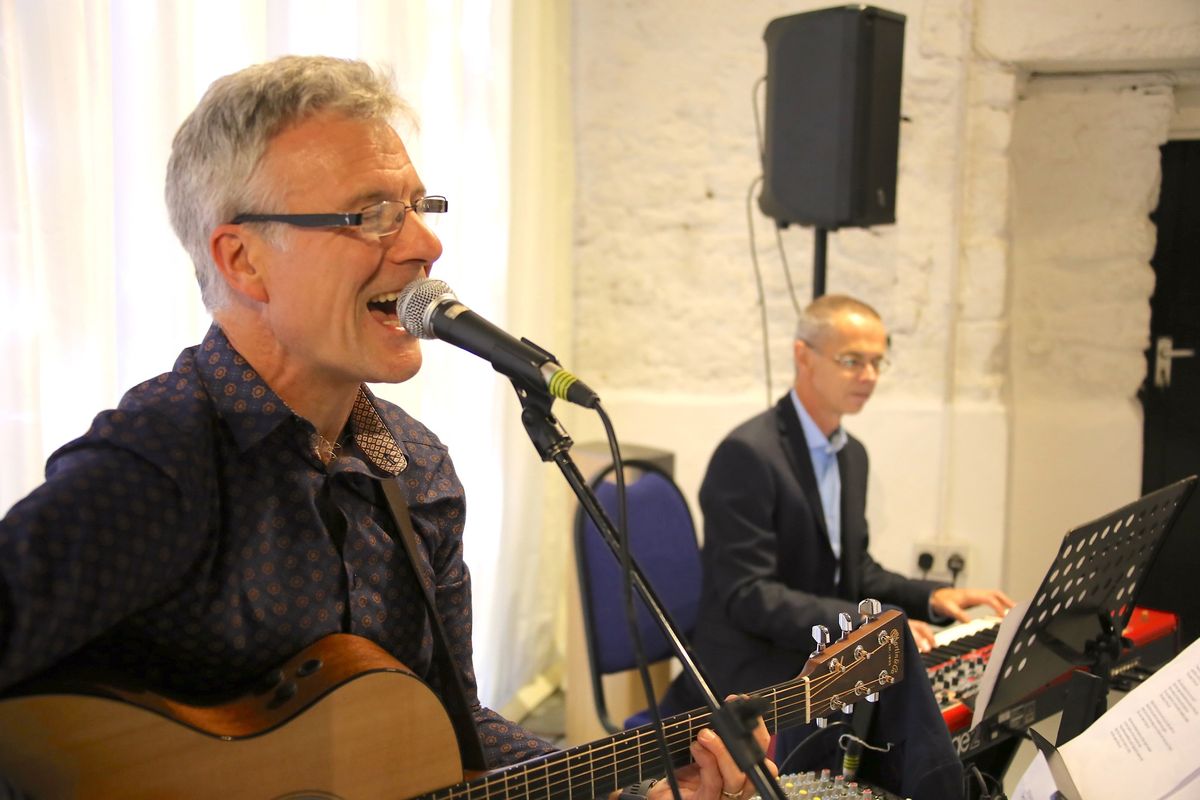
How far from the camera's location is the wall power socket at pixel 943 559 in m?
4.25

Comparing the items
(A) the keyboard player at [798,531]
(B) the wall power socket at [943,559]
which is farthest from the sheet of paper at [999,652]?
(B) the wall power socket at [943,559]

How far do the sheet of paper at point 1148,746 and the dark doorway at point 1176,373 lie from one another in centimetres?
292

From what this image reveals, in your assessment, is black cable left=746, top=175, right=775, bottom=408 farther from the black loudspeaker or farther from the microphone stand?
the microphone stand

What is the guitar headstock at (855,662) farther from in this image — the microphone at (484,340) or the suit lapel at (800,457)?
the suit lapel at (800,457)

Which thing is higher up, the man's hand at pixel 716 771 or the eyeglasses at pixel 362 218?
the eyeglasses at pixel 362 218

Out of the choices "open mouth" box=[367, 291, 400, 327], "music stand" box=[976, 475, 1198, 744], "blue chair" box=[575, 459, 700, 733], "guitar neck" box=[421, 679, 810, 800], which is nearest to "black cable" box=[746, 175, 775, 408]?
"blue chair" box=[575, 459, 700, 733]

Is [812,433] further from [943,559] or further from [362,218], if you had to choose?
[362,218]

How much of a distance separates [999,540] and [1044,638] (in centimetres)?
242

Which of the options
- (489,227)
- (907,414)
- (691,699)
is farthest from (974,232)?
(691,699)

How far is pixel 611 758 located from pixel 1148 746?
731mm

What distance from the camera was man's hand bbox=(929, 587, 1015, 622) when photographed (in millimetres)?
2760

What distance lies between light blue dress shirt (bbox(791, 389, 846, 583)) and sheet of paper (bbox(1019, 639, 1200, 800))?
55.7 inches

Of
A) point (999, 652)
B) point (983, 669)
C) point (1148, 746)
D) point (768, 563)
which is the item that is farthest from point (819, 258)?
point (1148, 746)

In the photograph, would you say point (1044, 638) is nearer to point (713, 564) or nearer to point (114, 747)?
point (713, 564)
